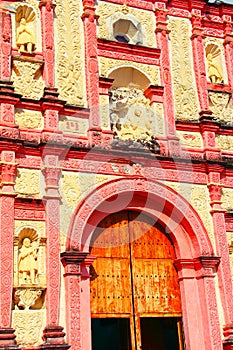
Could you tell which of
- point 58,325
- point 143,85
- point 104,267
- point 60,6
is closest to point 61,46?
point 60,6

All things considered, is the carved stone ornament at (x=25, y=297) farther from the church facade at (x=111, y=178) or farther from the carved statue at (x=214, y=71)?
the carved statue at (x=214, y=71)

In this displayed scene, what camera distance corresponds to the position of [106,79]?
511 inches

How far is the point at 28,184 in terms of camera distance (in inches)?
448

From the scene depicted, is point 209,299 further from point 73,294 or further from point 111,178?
point 111,178

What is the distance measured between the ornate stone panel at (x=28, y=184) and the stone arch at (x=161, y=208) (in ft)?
4.01

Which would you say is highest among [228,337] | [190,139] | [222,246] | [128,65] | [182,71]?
[182,71]

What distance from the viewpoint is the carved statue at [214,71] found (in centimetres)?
1472

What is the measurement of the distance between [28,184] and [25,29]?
3.82 metres

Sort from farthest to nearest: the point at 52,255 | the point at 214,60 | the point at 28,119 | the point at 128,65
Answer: the point at 214,60 < the point at 128,65 < the point at 28,119 < the point at 52,255

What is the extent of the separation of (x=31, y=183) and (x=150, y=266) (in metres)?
3.28

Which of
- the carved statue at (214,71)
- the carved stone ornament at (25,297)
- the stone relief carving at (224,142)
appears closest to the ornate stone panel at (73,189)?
the carved stone ornament at (25,297)

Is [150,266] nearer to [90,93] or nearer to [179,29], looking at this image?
[90,93]

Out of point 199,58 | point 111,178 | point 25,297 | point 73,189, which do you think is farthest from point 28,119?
point 199,58

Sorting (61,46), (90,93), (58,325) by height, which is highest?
(61,46)
